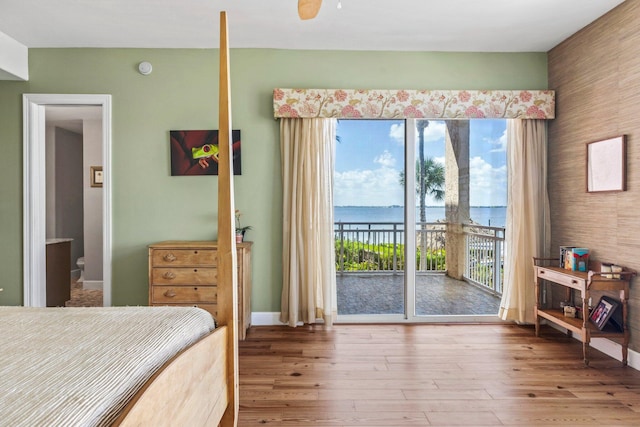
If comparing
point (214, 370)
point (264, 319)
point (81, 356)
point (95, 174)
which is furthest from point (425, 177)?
point (95, 174)

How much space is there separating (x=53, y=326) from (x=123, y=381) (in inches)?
24.5

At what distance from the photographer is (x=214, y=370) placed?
1520mm

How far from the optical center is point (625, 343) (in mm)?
2789

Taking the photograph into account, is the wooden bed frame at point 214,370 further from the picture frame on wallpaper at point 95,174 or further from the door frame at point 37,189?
the picture frame on wallpaper at point 95,174

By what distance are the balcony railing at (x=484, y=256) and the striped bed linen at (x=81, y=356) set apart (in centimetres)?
288

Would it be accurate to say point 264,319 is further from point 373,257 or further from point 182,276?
point 373,257

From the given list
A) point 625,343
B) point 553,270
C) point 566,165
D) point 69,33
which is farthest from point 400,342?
point 69,33

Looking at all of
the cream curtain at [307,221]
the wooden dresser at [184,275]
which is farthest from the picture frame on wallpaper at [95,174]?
the cream curtain at [307,221]

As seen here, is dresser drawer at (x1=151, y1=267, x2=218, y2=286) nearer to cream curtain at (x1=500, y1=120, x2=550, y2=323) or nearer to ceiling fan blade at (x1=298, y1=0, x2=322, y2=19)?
ceiling fan blade at (x1=298, y1=0, x2=322, y2=19)

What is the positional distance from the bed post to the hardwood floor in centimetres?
64

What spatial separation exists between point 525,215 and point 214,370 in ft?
10.8

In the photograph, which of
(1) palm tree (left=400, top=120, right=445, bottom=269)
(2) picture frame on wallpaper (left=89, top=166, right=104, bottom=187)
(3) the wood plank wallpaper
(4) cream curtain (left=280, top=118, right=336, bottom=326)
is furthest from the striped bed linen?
(2) picture frame on wallpaper (left=89, top=166, right=104, bottom=187)

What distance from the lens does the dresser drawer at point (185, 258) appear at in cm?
328

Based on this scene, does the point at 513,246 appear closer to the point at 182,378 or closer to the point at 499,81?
the point at 499,81
